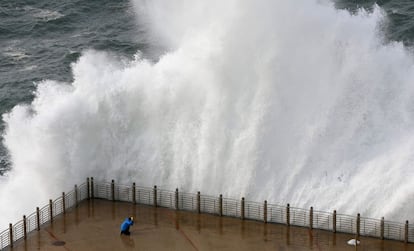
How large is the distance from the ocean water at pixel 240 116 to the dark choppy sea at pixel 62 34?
575 inches

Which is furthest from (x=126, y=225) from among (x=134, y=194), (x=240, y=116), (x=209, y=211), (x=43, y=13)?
(x=43, y=13)

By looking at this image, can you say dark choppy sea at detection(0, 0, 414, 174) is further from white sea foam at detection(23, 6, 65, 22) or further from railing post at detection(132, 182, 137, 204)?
railing post at detection(132, 182, 137, 204)

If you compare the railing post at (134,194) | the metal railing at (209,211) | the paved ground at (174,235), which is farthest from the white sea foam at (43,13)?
the paved ground at (174,235)

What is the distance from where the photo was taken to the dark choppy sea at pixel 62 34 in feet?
197

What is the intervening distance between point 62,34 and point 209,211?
3358 centimetres

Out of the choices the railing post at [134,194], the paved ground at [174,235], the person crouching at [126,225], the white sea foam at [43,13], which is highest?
the white sea foam at [43,13]

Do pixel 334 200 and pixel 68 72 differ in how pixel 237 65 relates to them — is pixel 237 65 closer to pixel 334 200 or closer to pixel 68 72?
pixel 334 200

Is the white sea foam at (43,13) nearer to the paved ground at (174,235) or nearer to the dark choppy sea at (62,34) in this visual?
the dark choppy sea at (62,34)

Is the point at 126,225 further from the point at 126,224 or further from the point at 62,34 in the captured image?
the point at 62,34

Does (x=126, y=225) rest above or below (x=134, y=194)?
below

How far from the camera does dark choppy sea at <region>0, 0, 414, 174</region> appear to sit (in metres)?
59.9

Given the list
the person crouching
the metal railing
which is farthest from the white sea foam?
the person crouching

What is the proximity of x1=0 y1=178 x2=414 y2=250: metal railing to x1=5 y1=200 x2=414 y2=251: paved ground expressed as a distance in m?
0.42

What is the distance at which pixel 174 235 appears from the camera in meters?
35.7
